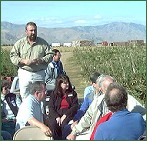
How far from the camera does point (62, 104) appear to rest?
6.06 m

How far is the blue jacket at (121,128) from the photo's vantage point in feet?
10.6

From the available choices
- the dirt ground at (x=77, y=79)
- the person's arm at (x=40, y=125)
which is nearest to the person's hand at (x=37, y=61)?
the person's arm at (x=40, y=125)

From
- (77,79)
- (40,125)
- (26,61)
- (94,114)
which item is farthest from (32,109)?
(77,79)

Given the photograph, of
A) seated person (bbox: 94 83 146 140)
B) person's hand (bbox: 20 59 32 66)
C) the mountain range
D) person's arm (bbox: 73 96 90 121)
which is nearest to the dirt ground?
the mountain range

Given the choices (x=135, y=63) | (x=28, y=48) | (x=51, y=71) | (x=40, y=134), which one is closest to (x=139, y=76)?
(x=135, y=63)

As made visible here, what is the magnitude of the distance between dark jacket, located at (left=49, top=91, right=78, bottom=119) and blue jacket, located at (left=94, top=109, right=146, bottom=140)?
8.49ft

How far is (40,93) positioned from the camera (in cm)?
475

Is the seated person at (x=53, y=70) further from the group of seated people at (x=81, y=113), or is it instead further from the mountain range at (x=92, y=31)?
the group of seated people at (x=81, y=113)

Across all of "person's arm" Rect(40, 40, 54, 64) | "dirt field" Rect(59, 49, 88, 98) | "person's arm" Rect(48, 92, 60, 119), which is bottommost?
"dirt field" Rect(59, 49, 88, 98)

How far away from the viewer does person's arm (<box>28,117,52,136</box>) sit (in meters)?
4.01

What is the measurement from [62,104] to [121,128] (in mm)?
2866

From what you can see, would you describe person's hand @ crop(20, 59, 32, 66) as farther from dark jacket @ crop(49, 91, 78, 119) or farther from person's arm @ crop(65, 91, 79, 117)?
person's arm @ crop(65, 91, 79, 117)

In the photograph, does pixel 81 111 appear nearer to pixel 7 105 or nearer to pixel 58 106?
pixel 58 106

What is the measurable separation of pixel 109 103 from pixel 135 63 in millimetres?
9549
